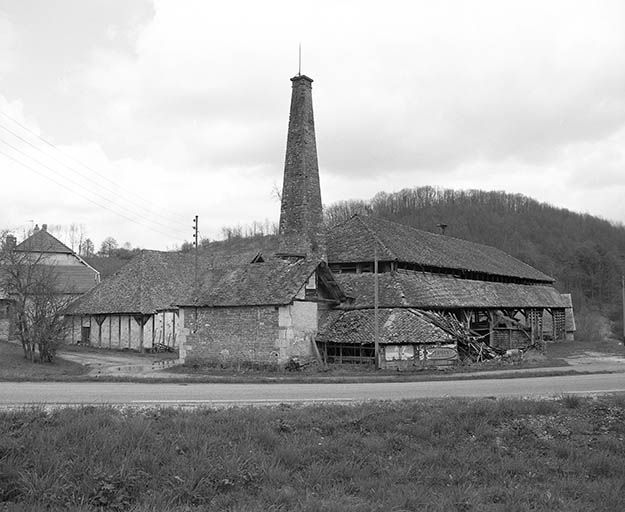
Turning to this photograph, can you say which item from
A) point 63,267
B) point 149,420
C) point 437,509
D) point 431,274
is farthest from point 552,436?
point 63,267

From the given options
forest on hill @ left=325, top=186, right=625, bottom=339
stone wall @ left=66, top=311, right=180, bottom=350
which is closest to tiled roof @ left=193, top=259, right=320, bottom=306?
stone wall @ left=66, top=311, right=180, bottom=350

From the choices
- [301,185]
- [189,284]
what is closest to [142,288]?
[189,284]

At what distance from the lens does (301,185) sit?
94.6 ft

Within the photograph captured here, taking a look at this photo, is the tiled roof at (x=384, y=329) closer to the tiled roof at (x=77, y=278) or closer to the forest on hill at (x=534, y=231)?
the tiled roof at (x=77, y=278)

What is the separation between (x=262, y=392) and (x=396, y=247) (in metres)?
19.0

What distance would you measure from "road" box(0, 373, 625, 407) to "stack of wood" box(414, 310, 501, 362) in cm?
959

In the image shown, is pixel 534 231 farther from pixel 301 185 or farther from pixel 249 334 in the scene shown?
pixel 249 334

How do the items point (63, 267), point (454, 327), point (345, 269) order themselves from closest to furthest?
point (454, 327) < point (345, 269) < point (63, 267)

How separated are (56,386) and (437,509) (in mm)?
10799

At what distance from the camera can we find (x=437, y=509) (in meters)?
7.83

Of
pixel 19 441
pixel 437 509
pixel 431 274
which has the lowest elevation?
pixel 437 509

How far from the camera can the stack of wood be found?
26969 mm

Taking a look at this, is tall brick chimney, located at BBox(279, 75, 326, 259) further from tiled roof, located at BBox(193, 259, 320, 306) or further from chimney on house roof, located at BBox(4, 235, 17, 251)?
chimney on house roof, located at BBox(4, 235, 17, 251)

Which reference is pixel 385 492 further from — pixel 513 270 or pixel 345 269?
pixel 513 270
